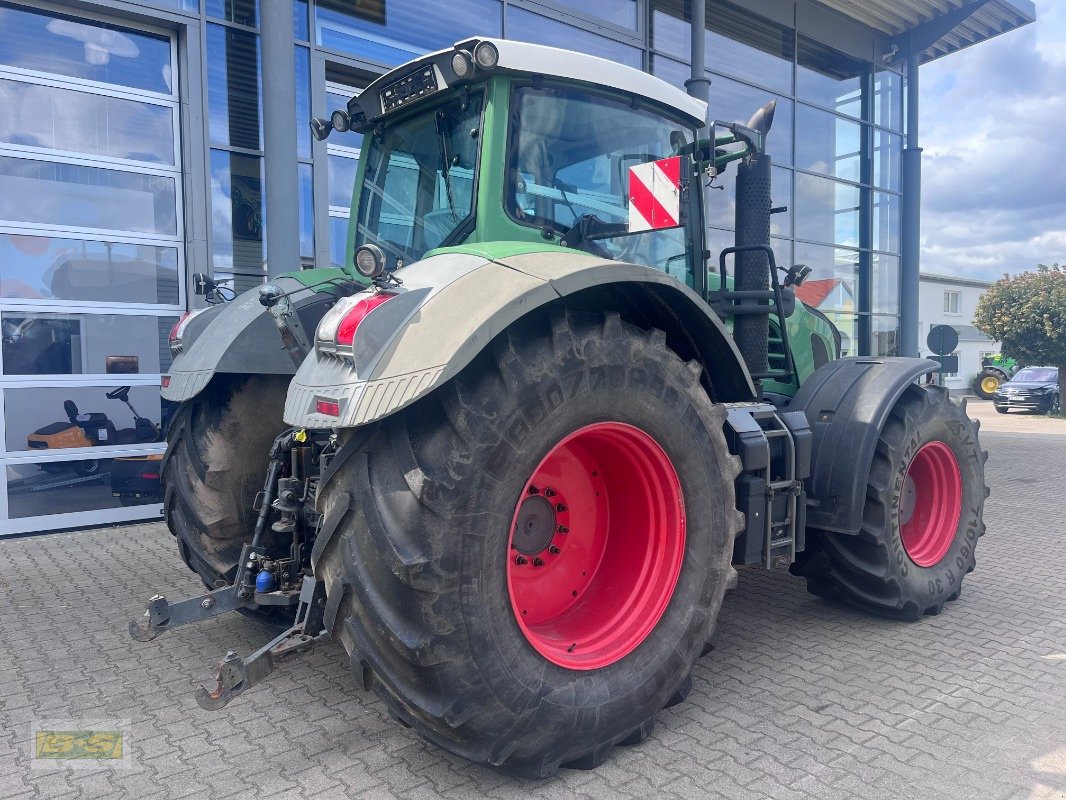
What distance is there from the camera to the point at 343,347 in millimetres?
2289

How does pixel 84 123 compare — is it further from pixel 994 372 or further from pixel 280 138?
pixel 994 372

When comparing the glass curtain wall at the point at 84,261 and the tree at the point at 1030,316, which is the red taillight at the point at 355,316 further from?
the tree at the point at 1030,316

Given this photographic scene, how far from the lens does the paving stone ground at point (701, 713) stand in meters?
2.45

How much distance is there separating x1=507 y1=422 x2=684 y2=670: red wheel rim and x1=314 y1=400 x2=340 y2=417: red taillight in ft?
2.48

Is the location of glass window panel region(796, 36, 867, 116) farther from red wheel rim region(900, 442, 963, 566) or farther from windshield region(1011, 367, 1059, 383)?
windshield region(1011, 367, 1059, 383)

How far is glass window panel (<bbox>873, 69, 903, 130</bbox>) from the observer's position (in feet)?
46.6

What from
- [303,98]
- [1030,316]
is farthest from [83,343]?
[1030,316]

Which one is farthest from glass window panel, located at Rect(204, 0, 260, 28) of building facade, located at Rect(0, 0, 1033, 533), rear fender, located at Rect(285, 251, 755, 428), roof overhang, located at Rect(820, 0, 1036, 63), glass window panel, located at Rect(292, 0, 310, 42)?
roof overhang, located at Rect(820, 0, 1036, 63)

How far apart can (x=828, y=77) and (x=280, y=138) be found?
10.6m

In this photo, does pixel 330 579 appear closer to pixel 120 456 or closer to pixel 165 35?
pixel 120 456

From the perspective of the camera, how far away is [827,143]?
13.5m

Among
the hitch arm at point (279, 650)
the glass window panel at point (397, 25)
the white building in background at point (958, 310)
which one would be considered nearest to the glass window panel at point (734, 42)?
the glass window panel at point (397, 25)

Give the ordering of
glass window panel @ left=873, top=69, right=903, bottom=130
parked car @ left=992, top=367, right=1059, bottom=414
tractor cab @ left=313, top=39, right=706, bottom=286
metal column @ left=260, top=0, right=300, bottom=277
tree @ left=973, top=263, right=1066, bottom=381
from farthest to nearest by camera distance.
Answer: parked car @ left=992, top=367, right=1059, bottom=414, tree @ left=973, top=263, right=1066, bottom=381, glass window panel @ left=873, top=69, right=903, bottom=130, metal column @ left=260, top=0, right=300, bottom=277, tractor cab @ left=313, top=39, right=706, bottom=286

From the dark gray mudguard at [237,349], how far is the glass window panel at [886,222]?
523 inches
